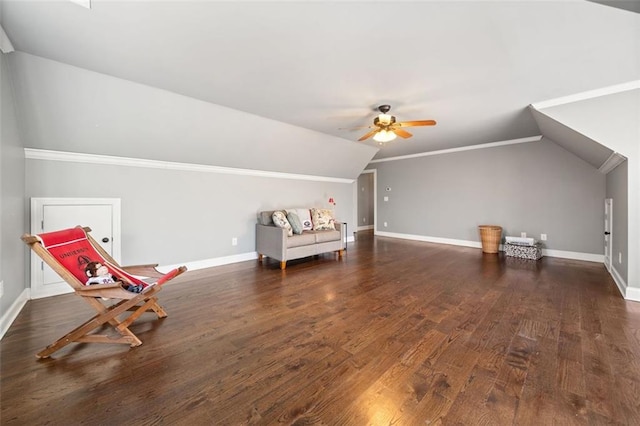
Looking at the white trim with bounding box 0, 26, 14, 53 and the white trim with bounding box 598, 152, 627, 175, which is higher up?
the white trim with bounding box 0, 26, 14, 53

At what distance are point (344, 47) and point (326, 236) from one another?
125 inches

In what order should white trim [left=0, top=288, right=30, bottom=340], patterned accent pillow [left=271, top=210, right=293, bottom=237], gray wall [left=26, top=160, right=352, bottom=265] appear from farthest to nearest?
1. patterned accent pillow [left=271, top=210, right=293, bottom=237]
2. gray wall [left=26, top=160, right=352, bottom=265]
3. white trim [left=0, top=288, right=30, bottom=340]

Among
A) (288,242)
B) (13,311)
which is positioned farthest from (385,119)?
(13,311)

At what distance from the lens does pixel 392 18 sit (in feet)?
5.76

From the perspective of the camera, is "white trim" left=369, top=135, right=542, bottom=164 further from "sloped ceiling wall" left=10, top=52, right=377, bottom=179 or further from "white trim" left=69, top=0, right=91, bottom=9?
"white trim" left=69, top=0, right=91, bottom=9

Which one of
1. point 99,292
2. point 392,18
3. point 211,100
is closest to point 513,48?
point 392,18

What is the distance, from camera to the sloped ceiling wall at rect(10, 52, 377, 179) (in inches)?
97.1

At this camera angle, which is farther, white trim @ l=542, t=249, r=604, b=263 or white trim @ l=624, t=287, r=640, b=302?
white trim @ l=542, t=249, r=604, b=263

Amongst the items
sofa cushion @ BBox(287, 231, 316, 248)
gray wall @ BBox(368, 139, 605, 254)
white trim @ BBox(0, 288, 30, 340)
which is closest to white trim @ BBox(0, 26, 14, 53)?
white trim @ BBox(0, 288, 30, 340)

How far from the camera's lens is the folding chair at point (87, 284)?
176cm

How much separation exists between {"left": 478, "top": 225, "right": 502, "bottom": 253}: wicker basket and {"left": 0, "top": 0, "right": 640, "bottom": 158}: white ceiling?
2745 mm

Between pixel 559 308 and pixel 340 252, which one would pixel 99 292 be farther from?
pixel 559 308

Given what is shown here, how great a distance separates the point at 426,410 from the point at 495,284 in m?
2.58

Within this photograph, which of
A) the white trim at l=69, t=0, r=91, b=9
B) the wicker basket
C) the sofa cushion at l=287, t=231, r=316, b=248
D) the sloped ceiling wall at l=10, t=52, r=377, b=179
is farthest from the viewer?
the wicker basket
